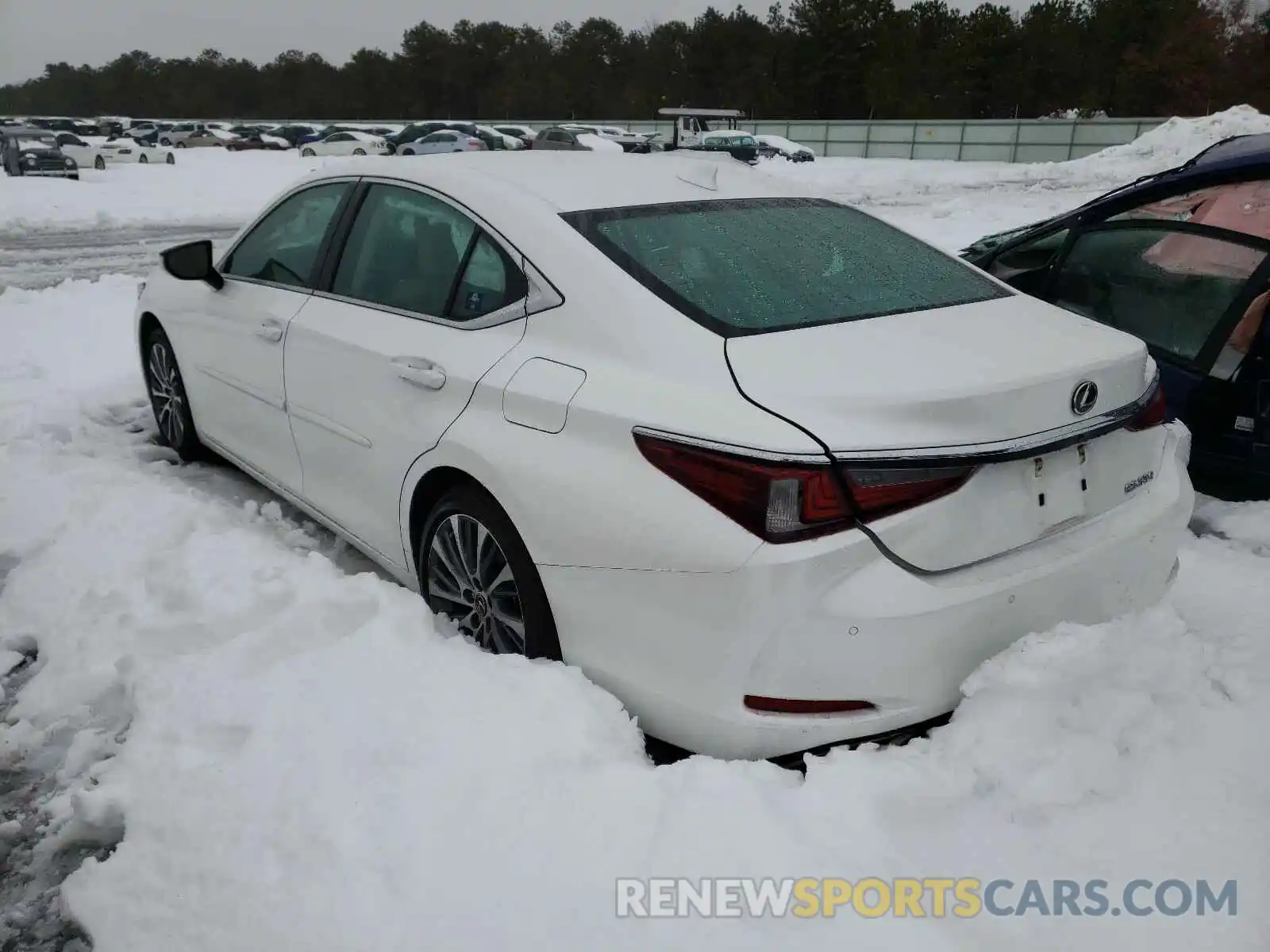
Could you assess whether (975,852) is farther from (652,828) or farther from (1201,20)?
(1201,20)

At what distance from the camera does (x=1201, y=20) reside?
156 feet

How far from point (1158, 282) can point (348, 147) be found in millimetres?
39945

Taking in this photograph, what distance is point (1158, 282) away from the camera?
454 cm

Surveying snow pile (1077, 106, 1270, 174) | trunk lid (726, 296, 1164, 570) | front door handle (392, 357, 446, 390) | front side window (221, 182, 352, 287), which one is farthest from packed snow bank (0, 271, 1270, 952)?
snow pile (1077, 106, 1270, 174)

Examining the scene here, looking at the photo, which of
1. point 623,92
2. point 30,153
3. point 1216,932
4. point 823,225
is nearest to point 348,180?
point 823,225

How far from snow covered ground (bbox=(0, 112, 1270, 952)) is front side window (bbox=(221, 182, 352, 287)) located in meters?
1.26

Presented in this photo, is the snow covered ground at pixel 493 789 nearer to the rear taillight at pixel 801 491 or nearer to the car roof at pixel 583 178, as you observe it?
the rear taillight at pixel 801 491

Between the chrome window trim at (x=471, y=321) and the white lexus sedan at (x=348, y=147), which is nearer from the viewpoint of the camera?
the chrome window trim at (x=471, y=321)

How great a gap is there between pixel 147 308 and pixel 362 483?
2.65m

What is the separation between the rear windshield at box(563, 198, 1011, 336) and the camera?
2666 mm

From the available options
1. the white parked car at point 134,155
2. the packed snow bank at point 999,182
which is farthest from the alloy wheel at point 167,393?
the white parked car at point 134,155

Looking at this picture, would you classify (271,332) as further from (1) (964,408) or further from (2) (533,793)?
(1) (964,408)

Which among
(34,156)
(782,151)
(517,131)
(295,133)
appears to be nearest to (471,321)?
(34,156)

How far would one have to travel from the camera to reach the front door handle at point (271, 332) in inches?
152
